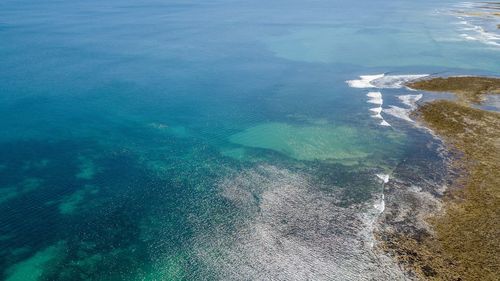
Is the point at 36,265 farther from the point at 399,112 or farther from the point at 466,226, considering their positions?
the point at 399,112

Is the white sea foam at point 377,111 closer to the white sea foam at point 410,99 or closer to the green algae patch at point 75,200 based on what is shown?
the white sea foam at point 410,99

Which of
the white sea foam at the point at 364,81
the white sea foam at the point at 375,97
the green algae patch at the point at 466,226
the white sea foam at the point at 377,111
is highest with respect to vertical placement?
the white sea foam at the point at 364,81

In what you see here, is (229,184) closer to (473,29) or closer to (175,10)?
(473,29)

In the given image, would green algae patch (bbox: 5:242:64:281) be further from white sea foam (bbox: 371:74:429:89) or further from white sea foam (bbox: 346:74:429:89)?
white sea foam (bbox: 371:74:429:89)

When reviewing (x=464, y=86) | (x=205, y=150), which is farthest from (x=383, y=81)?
(x=205, y=150)

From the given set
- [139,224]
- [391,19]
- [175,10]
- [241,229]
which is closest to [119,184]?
[139,224]

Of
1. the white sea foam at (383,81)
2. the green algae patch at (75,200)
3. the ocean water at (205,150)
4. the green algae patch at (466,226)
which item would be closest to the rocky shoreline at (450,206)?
the green algae patch at (466,226)
